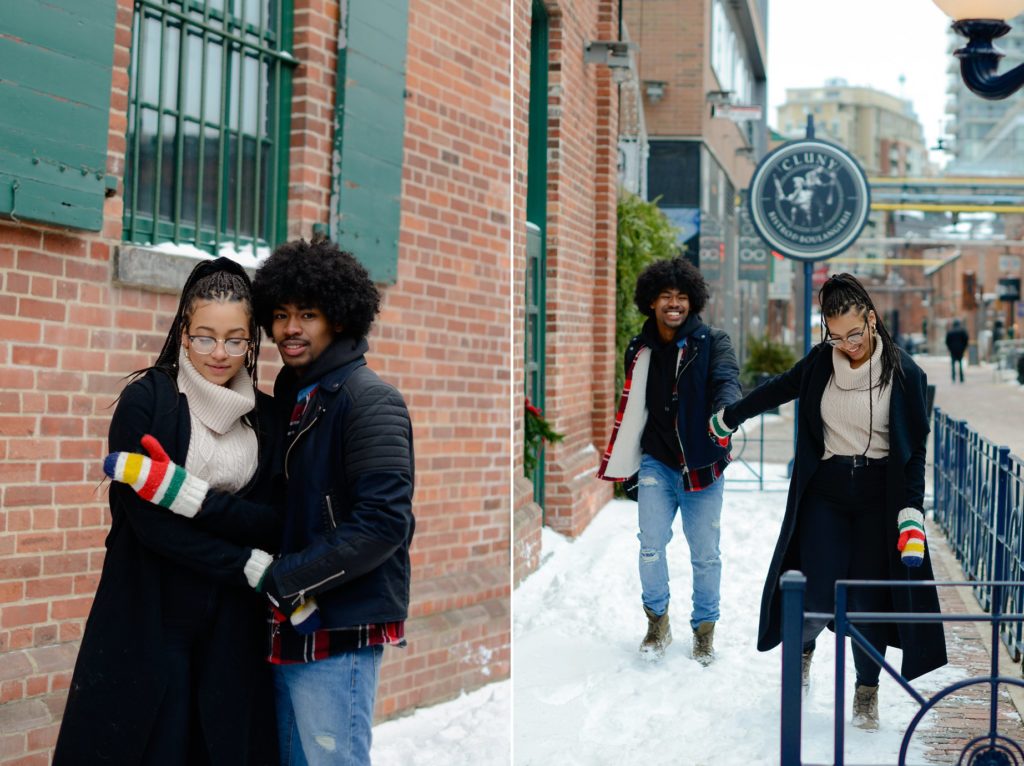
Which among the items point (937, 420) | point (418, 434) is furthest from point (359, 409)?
point (418, 434)

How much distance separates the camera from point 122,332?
3611 millimetres

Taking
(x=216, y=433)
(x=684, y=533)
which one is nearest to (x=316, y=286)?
(x=216, y=433)

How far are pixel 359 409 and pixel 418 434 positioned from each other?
2528 mm

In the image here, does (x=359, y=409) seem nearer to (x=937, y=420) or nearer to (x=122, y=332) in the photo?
(x=122, y=332)

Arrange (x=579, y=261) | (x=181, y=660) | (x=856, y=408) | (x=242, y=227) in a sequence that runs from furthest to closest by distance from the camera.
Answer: (x=242, y=227), (x=579, y=261), (x=856, y=408), (x=181, y=660)

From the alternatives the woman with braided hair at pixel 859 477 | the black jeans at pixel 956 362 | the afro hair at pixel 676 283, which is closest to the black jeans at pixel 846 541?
the woman with braided hair at pixel 859 477

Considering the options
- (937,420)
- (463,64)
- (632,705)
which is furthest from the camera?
(463,64)

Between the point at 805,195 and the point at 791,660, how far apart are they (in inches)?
45.9

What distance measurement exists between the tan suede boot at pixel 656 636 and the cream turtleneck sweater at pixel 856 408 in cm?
71

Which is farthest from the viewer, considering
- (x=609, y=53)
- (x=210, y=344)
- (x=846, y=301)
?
(x=609, y=53)

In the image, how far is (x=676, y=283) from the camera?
317 cm

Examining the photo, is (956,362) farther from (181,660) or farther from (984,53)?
(181,660)

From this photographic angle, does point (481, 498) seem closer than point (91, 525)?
No

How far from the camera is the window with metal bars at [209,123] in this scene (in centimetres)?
382
